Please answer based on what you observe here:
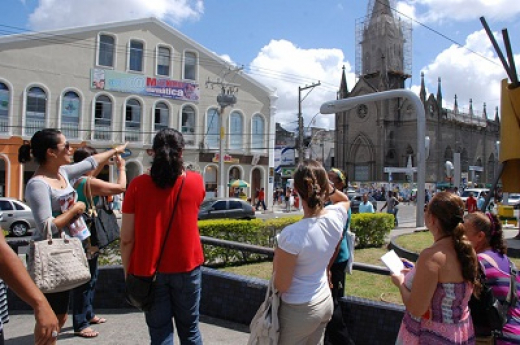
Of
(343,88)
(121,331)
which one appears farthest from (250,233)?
(343,88)

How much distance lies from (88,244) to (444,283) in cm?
294

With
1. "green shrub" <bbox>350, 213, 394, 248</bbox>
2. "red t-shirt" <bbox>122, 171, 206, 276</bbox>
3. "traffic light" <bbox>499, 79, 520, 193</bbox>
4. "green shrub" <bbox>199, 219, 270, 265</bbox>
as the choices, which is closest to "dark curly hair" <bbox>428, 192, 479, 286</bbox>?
"red t-shirt" <bbox>122, 171, 206, 276</bbox>

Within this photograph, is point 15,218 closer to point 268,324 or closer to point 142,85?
point 142,85

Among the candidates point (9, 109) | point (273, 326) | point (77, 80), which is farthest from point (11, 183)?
point (273, 326)

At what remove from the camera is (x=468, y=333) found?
8.32 ft

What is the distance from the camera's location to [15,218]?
15422mm

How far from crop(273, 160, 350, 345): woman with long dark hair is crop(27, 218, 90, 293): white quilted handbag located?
4.93 ft

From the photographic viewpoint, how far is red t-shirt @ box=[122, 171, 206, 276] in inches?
110

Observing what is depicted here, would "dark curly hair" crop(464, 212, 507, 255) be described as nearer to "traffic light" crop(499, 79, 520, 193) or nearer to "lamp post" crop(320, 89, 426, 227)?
"traffic light" crop(499, 79, 520, 193)

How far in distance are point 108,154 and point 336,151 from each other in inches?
2366

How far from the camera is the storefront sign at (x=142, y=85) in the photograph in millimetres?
26641

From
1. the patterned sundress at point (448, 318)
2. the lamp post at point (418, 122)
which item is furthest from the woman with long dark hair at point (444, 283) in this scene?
the lamp post at point (418, 122)

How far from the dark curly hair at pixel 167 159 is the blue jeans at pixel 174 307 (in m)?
0.63

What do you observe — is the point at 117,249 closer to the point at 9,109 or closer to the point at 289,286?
the point at 289,286
